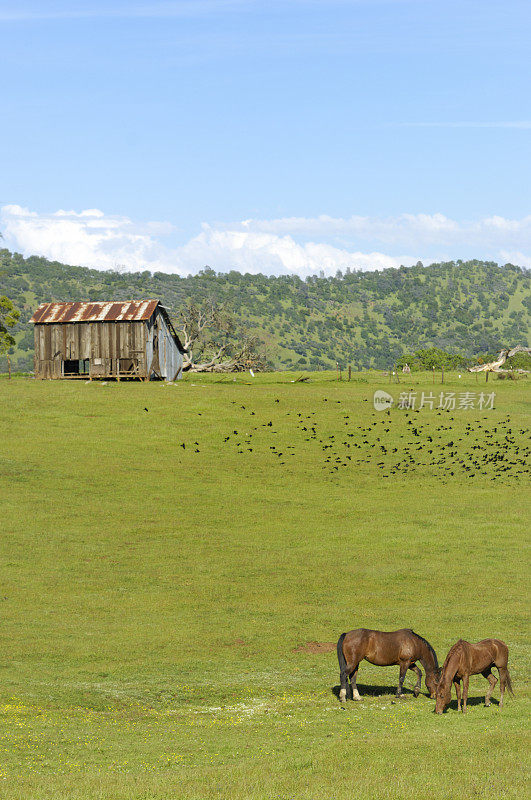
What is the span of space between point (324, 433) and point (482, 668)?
141 feet

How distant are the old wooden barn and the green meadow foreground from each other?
14381 mm

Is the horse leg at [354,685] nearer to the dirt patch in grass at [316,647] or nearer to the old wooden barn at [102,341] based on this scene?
the dirt patch in grass at [316,647]

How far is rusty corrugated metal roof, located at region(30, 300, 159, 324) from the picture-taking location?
85.1 m

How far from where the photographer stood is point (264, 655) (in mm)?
23891

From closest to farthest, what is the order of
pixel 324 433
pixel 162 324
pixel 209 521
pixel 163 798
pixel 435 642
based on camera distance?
pixel 163 798 → pixel 435 642 → pixel 209 521 → pixel 324 433 → pixel 162 324

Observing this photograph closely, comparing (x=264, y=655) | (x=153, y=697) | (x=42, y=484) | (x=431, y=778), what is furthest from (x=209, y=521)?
(x=431, y=778)

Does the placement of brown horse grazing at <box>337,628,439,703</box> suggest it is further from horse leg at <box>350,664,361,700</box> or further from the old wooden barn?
the old wooden barn

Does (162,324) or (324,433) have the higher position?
(162,324)

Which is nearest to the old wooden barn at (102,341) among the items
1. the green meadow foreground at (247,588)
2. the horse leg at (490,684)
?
the green meadow foreground at (247,588)

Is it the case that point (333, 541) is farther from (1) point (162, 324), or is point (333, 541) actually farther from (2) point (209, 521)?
(1) point (162, 324)

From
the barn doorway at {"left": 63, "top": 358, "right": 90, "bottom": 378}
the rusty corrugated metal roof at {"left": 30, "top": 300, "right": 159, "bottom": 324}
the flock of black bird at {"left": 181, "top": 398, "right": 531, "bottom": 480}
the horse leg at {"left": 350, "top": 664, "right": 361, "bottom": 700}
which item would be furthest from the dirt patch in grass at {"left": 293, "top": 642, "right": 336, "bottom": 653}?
the barn doorway at {"left": 63, "top": 358, "right": 90, "bottom": 378}

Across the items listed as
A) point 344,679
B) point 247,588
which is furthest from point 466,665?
point 247,588

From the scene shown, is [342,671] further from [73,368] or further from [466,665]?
[73,368]

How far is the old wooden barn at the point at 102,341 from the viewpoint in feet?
278
